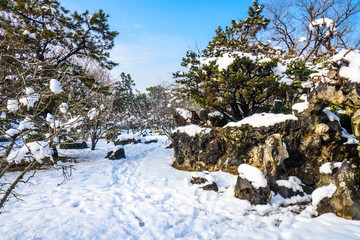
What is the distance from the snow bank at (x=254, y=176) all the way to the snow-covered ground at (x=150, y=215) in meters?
0.59

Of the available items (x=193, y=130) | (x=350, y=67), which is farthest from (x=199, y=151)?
(x=350, y=67)

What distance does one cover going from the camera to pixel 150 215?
4262 millimetres

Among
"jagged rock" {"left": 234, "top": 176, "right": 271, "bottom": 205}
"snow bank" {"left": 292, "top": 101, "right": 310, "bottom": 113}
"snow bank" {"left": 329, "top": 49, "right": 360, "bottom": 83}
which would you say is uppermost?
"snow bank" {"left": 329, "top": 49, "right": 360, "bottom": 83}

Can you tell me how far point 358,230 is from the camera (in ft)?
11.6

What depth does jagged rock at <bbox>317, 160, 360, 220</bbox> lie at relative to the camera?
4020 mm

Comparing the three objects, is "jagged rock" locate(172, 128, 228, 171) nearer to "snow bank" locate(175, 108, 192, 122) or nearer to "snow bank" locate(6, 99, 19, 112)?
"snow bank" locate(175, 108, 192, 122)

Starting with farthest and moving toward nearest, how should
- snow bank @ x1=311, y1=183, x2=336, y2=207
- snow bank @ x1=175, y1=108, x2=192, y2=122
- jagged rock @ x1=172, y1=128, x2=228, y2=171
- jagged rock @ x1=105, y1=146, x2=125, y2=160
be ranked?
snow bank @ x1=175, y1=108, x2=192, y2=122 → jagged rock @ x1=105, y1=146, x2=125, y2=160 → jagged rock @ x1=172, y1=128, x2=228, y2=171 → snow bank @ x1=311, y1=183, x2=336, y2=207

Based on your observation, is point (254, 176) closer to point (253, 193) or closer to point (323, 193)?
point (253, 193)

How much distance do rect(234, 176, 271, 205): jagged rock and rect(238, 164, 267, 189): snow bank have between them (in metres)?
0.09

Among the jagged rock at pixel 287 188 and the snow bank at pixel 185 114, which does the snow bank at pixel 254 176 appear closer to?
the jagged rock at pixel 287 188

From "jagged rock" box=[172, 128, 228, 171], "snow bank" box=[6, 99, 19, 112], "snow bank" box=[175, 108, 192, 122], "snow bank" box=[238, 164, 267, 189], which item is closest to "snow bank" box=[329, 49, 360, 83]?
"snow bank" box=[238, 164, 267, 189]

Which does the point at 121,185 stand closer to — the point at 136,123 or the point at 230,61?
the point at 230,61

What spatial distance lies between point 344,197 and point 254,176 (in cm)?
200

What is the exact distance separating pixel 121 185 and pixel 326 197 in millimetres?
6240
